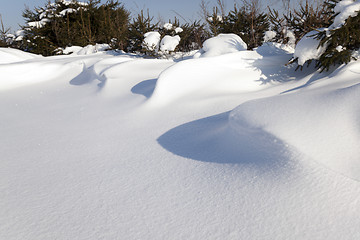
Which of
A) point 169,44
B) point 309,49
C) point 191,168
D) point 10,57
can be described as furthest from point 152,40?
point 191,168

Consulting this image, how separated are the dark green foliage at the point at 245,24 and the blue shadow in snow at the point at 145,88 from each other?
297 centimetres

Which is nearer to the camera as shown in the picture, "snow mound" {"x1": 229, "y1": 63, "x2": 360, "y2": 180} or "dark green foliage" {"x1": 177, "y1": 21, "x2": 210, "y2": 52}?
"snow mound" {"x1": 229, "y1": 63, "x2": 360, "y2": 180}

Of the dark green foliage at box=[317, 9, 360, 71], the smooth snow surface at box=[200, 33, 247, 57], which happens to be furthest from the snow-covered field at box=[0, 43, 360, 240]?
the smooth snow surface at box=[200, 33, 247, 57]

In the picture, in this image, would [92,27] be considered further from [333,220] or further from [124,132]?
[333,220]

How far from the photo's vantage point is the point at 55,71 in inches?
193

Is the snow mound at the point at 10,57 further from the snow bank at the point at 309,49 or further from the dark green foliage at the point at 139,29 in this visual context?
the snow bank at the point at 309,49

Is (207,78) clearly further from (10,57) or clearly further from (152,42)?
(10,57)

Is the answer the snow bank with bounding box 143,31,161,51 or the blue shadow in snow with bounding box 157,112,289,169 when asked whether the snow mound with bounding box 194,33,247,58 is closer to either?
the snow bank with bounding box 143,31,161,51

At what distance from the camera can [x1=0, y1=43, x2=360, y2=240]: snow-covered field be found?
124 cm

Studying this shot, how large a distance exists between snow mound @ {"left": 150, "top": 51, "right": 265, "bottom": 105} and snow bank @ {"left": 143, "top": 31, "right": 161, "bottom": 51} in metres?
2.75

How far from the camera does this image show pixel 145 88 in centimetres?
346

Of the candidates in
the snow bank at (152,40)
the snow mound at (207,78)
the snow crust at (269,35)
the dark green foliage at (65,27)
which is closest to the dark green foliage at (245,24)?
the snow crust at (269,35)

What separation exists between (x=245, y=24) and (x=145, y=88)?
3.75 m

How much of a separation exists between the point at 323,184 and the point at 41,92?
4.25 m
